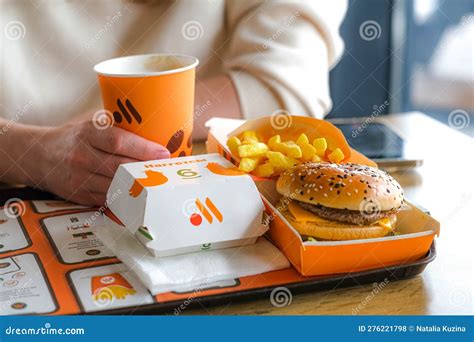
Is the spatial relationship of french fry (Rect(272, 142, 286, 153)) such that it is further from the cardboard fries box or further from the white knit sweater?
the white knit sweater

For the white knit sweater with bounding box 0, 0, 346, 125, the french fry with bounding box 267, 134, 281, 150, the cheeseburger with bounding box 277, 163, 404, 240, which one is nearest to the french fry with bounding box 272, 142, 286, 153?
the french fry with bounding box 267, 134, 281, 150

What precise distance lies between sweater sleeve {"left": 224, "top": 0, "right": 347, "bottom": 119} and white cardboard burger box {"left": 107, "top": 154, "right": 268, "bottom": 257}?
62cm

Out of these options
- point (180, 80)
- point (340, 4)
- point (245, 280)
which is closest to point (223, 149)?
point (180, 80)

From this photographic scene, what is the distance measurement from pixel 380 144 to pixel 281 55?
34 centimetres

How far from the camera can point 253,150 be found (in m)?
1.17

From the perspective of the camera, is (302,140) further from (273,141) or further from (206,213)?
(206,213)

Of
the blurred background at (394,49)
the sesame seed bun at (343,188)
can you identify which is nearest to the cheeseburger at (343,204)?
the sesame seed bun at (343,188)

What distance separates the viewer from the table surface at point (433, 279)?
92 cm

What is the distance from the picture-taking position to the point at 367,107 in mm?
3682

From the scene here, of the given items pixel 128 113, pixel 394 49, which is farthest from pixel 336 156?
pixel 394 49

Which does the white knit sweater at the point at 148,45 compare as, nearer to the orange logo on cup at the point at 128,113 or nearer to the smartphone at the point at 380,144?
the smartphone at the point at 380,144

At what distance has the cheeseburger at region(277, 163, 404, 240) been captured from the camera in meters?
1.00

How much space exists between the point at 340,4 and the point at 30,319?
1.23 metres

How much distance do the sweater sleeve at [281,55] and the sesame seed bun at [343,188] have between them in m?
0.61
